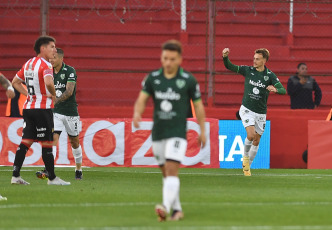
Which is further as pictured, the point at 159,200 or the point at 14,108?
the point at 14,108

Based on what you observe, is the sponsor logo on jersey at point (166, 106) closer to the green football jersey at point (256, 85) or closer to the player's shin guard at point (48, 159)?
the player's shin guard at point (48, 159)

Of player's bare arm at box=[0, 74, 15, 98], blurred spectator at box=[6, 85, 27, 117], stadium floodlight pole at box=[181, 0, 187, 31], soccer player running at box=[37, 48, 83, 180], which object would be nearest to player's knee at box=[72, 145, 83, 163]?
soccer player running at box=[37, 48, 83, 180]

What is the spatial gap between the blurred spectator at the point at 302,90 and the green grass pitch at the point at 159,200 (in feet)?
15.0

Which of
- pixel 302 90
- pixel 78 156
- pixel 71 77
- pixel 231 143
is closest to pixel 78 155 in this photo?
pixel 78 156

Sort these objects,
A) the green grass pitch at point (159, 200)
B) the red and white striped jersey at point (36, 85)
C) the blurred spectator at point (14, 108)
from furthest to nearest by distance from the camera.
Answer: the blurred spectator at point (14, 108)
the red and white striped jersey at point (36, 85)
the green grass pitch at point (159, 200)

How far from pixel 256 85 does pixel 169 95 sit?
680 centimetres

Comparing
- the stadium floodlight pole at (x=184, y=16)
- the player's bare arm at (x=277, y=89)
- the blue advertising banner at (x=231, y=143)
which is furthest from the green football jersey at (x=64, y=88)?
the stadium floodlight pole at (x=184, y=16)

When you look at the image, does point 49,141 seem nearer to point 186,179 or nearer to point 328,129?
point 186,179

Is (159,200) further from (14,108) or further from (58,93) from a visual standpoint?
(14,108)

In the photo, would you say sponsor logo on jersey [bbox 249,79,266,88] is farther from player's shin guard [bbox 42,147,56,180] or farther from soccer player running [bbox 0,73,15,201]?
soccer player running [bbox 0,73,15,201]

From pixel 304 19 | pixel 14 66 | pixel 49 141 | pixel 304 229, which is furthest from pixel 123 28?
pixel 304 229

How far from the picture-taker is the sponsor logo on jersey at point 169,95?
376 inches

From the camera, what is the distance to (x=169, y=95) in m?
9.55

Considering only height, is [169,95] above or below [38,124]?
above
